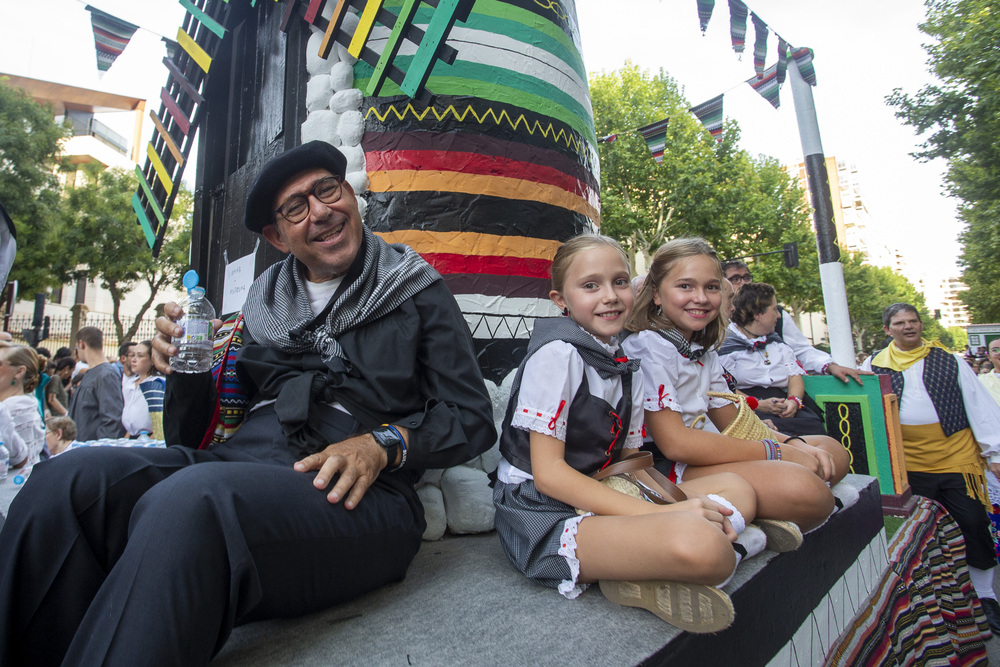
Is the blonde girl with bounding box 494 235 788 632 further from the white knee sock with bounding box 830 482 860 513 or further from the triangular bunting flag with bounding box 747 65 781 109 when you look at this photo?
the triangular bunting flag with bounding box 747 65 781 109

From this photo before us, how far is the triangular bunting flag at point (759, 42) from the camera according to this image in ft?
21.0

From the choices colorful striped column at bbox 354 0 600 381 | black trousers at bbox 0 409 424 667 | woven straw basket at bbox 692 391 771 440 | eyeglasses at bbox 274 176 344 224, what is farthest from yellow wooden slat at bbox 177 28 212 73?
woven straw basket at bbox 692 391 771 440

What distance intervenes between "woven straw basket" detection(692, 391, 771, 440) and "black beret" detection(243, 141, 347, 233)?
171cm

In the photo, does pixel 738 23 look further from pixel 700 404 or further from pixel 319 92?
pixel 700 404

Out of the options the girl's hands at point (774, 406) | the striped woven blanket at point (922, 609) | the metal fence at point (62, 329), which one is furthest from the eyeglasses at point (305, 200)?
the metal fence at point (62, 329)

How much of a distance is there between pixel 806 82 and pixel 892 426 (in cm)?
691

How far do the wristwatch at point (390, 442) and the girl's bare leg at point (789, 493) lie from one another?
1149 mm

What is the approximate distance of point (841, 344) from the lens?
8570 millimetres

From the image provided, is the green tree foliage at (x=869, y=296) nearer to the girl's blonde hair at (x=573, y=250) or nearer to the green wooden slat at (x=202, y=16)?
the green wooden slat at (x=202, y=16)

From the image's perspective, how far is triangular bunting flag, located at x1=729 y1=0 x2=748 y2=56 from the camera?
598 centimetres

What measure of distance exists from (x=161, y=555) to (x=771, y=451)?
6.43ft

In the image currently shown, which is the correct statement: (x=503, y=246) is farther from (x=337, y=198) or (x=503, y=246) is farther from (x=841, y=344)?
(x=841, y=344)

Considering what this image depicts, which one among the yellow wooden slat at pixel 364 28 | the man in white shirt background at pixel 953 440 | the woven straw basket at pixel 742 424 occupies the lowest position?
the man in white shirt background at pixel 953 440

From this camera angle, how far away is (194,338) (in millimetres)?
1696
